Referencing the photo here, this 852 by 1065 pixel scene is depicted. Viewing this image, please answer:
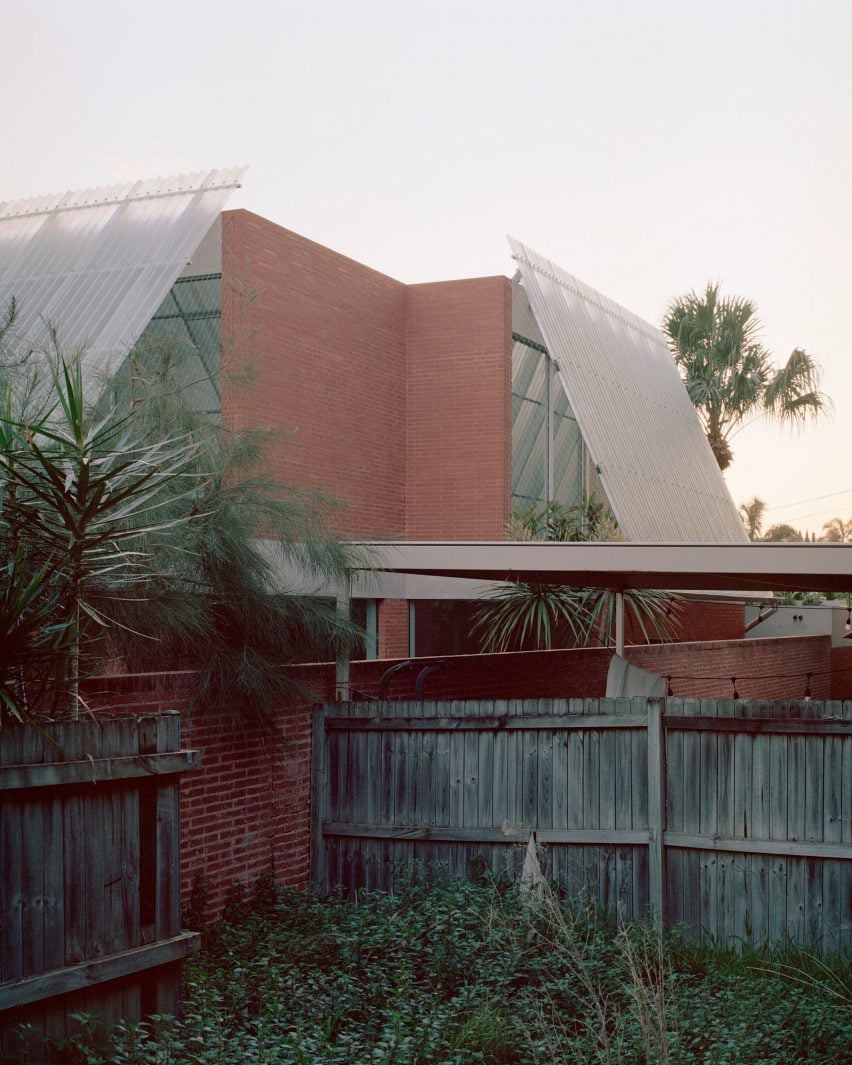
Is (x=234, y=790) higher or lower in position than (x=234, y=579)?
lower

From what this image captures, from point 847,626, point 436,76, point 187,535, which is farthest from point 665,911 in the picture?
point 847,626

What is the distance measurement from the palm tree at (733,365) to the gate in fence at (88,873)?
78.2 ft

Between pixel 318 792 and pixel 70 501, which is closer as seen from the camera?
pixel 70 501

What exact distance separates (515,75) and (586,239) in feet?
25.8

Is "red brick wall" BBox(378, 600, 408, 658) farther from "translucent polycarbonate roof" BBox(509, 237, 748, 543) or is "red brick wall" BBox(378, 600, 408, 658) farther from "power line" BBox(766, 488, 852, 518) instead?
"power line" BBox(766, 488, 852, 518)

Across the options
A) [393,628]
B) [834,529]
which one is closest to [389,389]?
[393,628]

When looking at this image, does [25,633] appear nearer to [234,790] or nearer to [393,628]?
[234,790]

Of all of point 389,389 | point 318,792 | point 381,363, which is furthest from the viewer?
point 389,389

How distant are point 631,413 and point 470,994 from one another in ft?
49.7

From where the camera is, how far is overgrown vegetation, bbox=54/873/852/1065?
222 inches

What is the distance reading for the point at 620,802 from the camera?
8.70m

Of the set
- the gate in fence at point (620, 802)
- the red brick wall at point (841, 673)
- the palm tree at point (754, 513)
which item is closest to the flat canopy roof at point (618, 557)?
the gate in fence at point (620, 802)

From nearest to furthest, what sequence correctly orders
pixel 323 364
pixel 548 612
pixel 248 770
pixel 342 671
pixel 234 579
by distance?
pixel 234 579
pixel 248 770
pixel 342 671
pixel 548 612
pixel 323 364

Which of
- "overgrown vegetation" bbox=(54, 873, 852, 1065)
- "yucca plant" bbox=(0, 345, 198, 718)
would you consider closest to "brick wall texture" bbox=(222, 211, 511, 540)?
"overgrown vegetation" bbox=(54, 873, 852, 1065)
